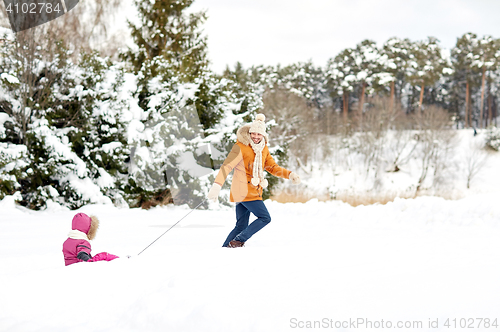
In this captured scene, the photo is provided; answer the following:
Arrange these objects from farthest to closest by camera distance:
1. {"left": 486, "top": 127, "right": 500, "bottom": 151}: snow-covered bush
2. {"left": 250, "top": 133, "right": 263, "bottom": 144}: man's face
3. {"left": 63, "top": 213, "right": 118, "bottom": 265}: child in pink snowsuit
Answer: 1. {"left": 486, "top": 127, "right": 500, "bottom": 151}: snow-covered bush
2. {"left": 250, "top": 133, "right": 263, "bottom": 144}: man's face
3. {"left": 63, "top": 213, "right": 118, "bottom": 265}: child in pink snowsuit

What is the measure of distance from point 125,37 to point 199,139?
9332mm

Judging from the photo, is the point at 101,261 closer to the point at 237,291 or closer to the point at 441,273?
the point at 237,291

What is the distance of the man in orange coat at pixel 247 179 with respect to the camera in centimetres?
412

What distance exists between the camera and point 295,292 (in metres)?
2.64

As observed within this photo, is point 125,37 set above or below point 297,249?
above

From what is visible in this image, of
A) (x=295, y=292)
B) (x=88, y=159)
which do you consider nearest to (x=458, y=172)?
(x=88, y=159)

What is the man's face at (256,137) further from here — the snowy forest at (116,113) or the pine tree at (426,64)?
the pine tree at (426,64)

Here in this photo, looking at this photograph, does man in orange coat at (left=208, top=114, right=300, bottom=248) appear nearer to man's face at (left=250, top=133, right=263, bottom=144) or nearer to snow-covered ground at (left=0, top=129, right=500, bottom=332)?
man's face at (left=250, top=133, right=263, bottom=144)

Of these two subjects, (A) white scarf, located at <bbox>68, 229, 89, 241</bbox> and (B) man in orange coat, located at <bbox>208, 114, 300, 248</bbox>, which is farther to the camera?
(B) man in orange coat, located at <bbox>208, 114, 300, 248</bbox>

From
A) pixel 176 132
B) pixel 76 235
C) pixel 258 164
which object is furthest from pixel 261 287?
pixel 176 132

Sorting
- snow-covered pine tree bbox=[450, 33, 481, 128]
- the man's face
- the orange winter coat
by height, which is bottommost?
the orange winter coat

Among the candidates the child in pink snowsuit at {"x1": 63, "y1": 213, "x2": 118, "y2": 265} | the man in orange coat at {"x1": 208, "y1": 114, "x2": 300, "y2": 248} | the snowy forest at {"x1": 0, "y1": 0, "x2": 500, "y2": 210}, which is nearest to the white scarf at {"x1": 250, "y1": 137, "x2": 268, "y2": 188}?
the man in orange coat at {"x1": 208, "y1": 114, "x2": 300, "y2": 248}

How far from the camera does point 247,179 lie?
4.15m

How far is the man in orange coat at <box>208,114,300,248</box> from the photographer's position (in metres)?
4.12
